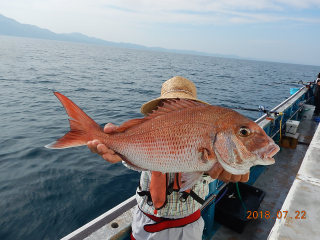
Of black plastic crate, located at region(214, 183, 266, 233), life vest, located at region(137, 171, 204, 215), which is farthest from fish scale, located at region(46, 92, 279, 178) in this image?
black plastic crate, located at region(214, 183, 266, 233)

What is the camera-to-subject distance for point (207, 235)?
343cm

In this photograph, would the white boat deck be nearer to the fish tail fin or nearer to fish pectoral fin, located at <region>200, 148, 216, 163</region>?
fish pectoral fin, located at <region>200, 148, 216, 163</region>

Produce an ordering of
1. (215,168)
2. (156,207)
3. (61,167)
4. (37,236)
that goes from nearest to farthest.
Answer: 1. (215,168)
2. (156,207)
3. (37,236)
4. (61,167)

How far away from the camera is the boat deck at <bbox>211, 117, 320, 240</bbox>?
1.72 meters

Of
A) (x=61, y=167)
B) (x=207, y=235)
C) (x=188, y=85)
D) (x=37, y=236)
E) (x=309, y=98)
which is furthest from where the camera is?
(x=309, y=98)

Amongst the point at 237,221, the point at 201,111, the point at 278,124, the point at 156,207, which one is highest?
the point at 201,111

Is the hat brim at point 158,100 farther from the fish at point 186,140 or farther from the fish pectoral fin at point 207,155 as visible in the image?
the fish pectoral fin at point 207,155

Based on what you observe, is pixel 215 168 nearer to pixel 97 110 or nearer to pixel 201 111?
pixel 201 111

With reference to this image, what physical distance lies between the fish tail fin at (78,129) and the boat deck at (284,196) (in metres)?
1.75

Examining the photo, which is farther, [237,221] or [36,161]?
[36,161]

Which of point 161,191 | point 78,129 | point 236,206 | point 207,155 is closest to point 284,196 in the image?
point 236,206

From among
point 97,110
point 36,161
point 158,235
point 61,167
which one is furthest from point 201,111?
point 97,110

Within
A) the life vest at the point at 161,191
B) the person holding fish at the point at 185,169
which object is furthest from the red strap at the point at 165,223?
the life vest at the point at 161,191

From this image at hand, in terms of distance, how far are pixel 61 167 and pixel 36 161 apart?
3.05ft
